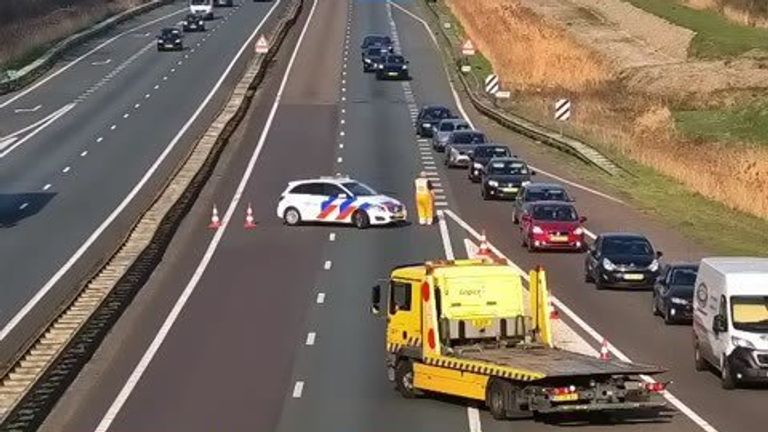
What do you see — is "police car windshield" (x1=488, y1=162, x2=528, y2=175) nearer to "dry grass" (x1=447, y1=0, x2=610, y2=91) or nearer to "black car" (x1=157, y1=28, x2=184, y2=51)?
"dry grass" (x1=447, y1=0, x2=610, y2=91)

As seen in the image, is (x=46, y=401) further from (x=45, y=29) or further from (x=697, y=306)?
(x=45, y=29)

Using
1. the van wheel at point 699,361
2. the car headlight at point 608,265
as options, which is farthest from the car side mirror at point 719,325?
the car headlight at point 608,265

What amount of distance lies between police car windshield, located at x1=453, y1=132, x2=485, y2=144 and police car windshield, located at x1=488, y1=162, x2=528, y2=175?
761cm

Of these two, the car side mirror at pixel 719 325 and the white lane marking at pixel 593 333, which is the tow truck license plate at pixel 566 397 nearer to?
the white lane marking at pixel 593 333

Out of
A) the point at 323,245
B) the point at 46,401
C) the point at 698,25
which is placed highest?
the point at 46,401

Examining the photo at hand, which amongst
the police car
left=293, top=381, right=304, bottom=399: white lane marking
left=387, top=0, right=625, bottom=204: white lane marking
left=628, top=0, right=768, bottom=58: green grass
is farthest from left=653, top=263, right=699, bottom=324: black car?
left=628, top=0, right=768, bottom=58: green grass

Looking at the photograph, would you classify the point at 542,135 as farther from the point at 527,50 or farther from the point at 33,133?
the point at 527,50

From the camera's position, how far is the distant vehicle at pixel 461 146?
234 ft

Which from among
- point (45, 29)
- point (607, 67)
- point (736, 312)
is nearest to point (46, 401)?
point (736, 312)

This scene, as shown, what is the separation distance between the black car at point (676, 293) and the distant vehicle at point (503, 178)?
1944cm

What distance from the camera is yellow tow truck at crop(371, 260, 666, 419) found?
29969 mm

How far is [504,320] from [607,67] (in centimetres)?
8358

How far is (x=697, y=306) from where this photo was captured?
36219 millimetres

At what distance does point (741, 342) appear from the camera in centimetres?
3325
